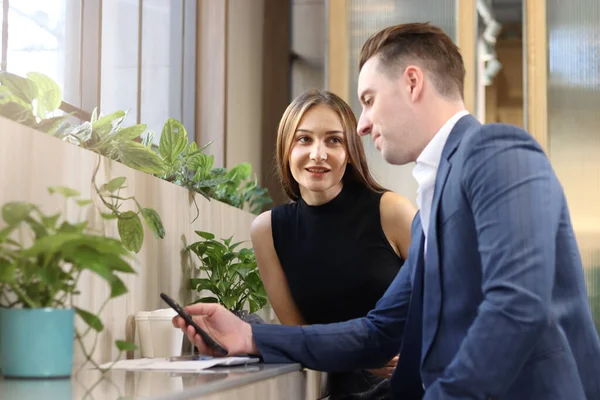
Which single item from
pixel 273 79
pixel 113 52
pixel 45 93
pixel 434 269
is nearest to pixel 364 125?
pixel 434 269

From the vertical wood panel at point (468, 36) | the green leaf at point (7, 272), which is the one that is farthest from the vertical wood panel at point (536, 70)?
the green leaf at point (7, 272)

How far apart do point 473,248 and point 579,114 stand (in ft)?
10.4

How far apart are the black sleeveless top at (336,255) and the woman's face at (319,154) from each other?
2.2 inches

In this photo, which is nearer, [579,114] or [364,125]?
[364,125]

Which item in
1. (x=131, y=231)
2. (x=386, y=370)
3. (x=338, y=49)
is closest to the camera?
(x=131, y=231)

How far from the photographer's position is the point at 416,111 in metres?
1.53

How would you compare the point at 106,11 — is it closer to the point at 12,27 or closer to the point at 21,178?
the point at 12,27

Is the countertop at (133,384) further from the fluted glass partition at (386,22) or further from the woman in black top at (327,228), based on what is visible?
the fluted glass partition at (386,22)

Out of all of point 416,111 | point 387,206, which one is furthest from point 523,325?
point 387,206

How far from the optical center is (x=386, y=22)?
443 centimetres

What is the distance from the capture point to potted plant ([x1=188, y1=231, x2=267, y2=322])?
2395 mm

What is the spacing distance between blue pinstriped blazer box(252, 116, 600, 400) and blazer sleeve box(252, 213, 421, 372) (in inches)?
13.9

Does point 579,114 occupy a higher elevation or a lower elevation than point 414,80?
higher

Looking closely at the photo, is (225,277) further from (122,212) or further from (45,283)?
(45,283)
